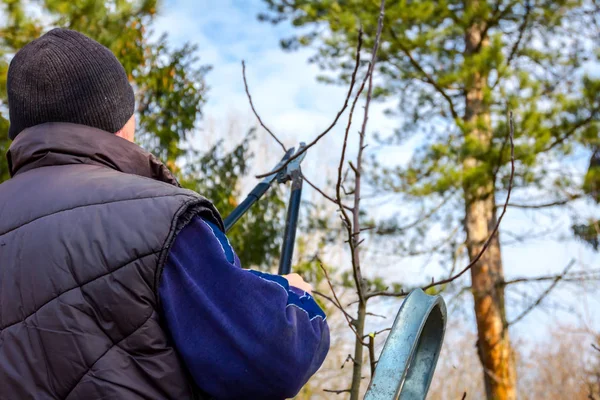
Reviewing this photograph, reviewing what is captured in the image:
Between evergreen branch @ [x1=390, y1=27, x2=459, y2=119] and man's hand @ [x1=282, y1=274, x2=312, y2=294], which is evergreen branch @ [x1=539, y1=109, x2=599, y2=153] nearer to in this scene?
evergreen branch @ [x1=390, y1=27, x2=459, y2=119]

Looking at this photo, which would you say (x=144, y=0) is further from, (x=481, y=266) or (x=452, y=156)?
(x=481, y=266)

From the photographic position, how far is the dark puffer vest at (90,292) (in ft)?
3.69

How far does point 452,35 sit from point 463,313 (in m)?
4.31

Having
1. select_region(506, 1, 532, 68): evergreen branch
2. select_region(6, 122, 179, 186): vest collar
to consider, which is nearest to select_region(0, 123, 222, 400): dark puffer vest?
select_region(6, 122, 179, 186): vest collar

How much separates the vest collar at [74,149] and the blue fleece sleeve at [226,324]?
254mm

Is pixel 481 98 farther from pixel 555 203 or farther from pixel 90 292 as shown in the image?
pixel 90 292

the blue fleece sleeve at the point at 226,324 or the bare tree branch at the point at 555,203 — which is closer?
the blue fleece sleeve at the point at 226,324

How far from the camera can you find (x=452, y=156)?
366 inches

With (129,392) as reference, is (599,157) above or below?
above

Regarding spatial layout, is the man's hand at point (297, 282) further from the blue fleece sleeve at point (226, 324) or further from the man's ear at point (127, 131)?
the man's ear at point (127, 131)

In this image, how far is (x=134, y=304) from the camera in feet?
3.77

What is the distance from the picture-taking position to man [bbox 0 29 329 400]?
1.13 m

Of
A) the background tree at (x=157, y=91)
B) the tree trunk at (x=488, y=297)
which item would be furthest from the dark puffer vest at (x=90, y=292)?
the tree trunk at (x=488, y=297)

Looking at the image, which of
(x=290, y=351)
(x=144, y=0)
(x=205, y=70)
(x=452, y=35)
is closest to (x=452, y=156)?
(x=452, y=35)
